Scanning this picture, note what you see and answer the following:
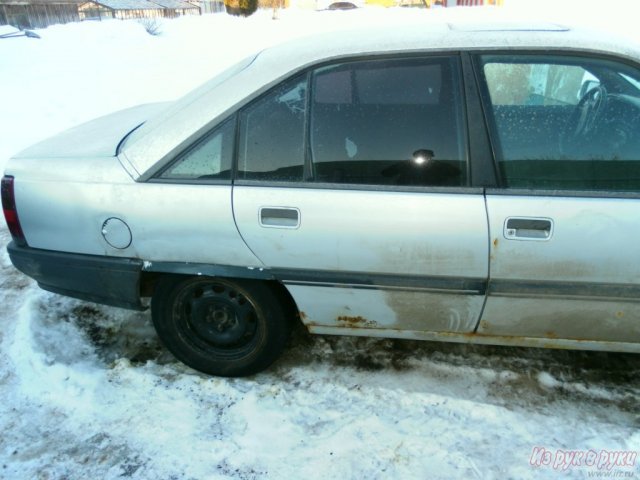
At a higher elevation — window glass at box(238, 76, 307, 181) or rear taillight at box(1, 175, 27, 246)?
window glass at box(238, 76, 307, 181)

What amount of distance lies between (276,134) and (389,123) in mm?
484

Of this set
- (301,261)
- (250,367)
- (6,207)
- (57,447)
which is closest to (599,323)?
(301,261)

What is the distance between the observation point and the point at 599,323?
7.14ft

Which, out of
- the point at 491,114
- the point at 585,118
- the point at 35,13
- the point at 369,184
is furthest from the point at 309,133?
the point at 35,13

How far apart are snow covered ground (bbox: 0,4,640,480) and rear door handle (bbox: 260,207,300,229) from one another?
90 centimetres

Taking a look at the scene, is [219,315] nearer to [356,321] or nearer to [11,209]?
[356,321]

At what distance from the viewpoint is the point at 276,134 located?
2148 millimetres

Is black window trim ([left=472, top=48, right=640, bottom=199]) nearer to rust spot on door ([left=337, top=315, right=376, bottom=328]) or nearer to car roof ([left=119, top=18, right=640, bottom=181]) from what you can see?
car roof ([left=119, top=18, right=640, bottom=181])

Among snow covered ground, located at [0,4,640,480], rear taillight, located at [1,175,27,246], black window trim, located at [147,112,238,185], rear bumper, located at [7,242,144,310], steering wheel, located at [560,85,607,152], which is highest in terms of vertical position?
steering wheel, located at [560,85,607,152]

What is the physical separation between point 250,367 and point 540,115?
180 centimetres

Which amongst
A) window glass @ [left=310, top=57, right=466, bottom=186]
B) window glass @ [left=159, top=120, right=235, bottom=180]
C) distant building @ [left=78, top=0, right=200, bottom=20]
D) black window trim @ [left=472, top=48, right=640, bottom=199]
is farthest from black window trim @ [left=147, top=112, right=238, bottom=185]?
distant building @ [left=78, top=0, right=200, bottom=20]

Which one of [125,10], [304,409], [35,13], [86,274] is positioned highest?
[125,10]

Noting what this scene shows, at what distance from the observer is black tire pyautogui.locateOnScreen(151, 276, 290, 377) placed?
2387 millimetres

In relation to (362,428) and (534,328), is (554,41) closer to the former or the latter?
(534,328)
